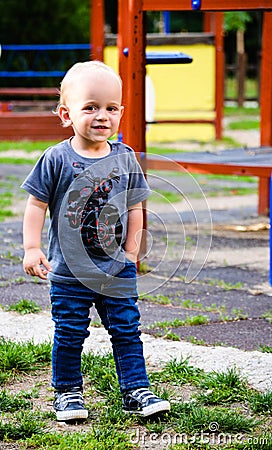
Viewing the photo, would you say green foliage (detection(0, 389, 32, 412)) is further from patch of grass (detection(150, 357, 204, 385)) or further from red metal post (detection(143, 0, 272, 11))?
red metal post (detection(143, 0, 272, 11))

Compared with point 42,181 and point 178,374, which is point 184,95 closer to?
point 178,374

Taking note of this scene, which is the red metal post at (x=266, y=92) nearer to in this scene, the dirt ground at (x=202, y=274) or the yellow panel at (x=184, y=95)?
the dirt ground at (x=202, y=274)

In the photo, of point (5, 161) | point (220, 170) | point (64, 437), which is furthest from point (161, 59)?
point (5, 161)

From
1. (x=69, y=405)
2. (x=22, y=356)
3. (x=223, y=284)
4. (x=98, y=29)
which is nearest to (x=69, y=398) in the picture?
(x=69, y=405)

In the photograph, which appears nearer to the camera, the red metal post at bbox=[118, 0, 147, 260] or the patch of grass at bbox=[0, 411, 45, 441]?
the patch of grass at bbox=[0, 411, 45, 441]

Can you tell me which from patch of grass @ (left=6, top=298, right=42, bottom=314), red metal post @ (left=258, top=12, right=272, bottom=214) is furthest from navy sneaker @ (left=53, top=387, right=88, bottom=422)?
red metal post @ (left=258, top=12, right=272, bottom=214)

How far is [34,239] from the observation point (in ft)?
10.2

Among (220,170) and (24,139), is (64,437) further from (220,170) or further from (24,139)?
(24,139)

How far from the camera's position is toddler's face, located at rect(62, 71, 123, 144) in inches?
Answer: 122

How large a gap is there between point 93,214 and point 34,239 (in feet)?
0.73

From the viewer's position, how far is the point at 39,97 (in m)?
22.0

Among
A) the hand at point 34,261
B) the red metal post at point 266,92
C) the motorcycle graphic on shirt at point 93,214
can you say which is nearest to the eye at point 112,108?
the motorcycle graphic on shirt at point 93,214

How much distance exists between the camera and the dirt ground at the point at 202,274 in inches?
171

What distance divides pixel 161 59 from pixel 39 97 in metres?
15.8
